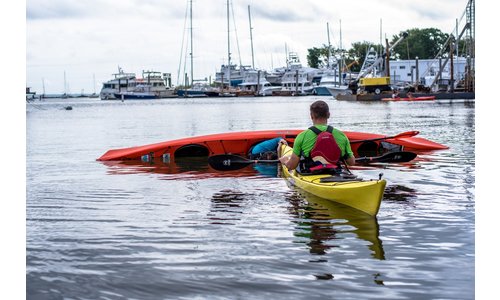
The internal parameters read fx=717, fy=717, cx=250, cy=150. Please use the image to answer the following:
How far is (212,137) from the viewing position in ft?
57.8

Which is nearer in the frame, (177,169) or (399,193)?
(399,193)

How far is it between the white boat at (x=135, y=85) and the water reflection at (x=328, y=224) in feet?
420

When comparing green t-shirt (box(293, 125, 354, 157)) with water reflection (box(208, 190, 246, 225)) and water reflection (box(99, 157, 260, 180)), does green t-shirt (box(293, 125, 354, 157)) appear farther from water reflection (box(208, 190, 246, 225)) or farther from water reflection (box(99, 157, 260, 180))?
water reflection (box(99, 157, 260, 180))

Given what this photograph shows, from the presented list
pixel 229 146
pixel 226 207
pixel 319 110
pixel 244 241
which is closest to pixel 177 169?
pixel 229 146

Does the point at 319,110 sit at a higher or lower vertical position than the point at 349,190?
higher

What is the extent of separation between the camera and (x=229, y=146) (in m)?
17.2

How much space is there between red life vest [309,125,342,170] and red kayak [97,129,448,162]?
21.2 feet

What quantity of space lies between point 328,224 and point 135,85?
139 meters

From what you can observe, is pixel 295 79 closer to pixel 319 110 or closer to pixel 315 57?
pixel 315 57

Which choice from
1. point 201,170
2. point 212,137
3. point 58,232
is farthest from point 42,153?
point 58,232

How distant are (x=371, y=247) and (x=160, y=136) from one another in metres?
22.7

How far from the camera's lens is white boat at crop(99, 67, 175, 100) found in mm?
139250

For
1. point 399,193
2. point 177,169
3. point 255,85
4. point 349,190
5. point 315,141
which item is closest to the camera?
point 349,190
